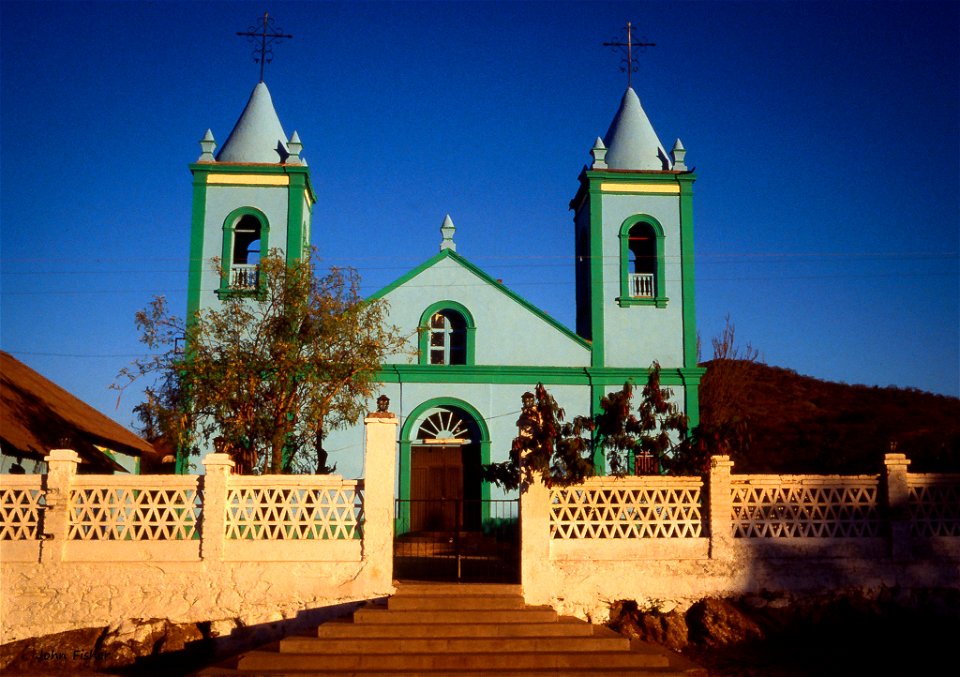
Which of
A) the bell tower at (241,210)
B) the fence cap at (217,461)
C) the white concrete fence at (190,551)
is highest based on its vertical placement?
the bell tower at (241,210)

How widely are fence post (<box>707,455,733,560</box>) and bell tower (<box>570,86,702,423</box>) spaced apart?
8.23 meters

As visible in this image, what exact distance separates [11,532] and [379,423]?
4.76 m

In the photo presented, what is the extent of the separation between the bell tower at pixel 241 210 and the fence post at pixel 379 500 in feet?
30.8

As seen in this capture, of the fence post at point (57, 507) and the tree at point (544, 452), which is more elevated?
the tree at point (544, 452)

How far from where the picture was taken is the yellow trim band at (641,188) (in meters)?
20.9

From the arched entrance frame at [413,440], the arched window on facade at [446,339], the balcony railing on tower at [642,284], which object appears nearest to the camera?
the arched entrance frame at [413,440]

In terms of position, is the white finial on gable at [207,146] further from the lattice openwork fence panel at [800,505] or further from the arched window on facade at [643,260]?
the lattice openwork fence panel at [800,505]

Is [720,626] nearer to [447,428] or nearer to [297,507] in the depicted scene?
[297,507]

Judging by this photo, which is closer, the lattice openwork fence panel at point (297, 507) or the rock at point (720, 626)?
the rock at point (720, 626)

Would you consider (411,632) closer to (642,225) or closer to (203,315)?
(203,315)

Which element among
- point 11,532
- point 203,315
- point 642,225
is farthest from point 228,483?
point 642,225

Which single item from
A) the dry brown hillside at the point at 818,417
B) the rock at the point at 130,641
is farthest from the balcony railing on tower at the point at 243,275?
the dry brown hillside at the point at 818,417

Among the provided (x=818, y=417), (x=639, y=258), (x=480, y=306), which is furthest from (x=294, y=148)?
(x=818, y=417)

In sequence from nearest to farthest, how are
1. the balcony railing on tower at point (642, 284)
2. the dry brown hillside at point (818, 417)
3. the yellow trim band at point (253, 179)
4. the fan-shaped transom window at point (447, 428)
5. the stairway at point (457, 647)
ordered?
the stairway at point (457, 647)
the fan-shaped transom window at point (447, 428)
the yellow trim band at point (253, 179)
the balcony railing on tower at point (642, 284)
the dry brown hillside at point (818, 417)
